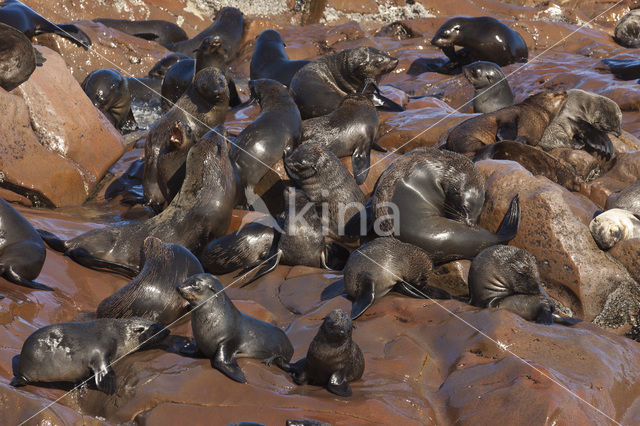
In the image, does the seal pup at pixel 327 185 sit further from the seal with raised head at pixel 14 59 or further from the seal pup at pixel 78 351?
the seal with raised head at pixel 14 59

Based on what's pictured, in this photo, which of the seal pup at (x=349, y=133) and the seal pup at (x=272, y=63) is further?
the seal pup at (x=272, y=63)

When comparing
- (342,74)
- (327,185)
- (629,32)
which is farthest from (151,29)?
(629,32)

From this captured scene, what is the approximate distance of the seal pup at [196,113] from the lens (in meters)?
8.94

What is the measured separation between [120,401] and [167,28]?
45.4 ft

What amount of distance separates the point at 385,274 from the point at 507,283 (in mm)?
1021

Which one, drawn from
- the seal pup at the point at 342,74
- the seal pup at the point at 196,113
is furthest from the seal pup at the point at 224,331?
the seal pup at the point at 342,74

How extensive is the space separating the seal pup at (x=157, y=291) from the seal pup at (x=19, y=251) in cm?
72

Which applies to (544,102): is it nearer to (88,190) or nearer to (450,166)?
(450,166)

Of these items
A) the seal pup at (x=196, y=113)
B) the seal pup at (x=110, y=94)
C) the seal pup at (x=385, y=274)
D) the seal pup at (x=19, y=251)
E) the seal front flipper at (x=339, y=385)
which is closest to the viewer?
the seal front flipper at (x=339, y=385)

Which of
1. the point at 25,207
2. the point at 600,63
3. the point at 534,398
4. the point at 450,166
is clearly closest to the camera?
the point at 534,398

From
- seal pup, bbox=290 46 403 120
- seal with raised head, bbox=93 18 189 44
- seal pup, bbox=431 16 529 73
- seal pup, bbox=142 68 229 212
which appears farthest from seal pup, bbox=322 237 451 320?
seal with raised head, bbox=93 18 189 44

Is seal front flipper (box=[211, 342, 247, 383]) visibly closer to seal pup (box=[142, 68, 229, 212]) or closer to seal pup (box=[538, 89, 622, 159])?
seal pup (box=[142, 68, 229, 212])

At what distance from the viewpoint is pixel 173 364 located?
15.8ft

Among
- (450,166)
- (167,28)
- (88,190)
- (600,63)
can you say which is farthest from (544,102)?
(167,28)
